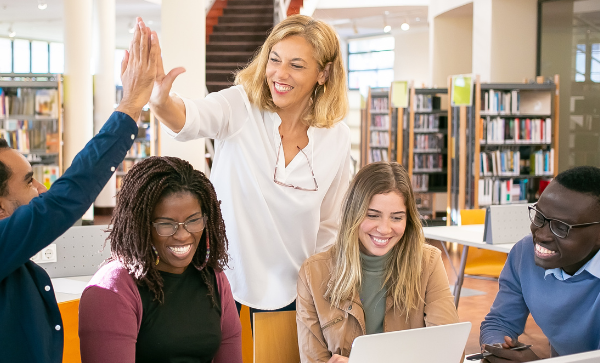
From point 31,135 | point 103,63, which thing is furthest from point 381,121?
point 31,135

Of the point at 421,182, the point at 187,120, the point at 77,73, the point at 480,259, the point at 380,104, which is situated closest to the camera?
the point at 187,120

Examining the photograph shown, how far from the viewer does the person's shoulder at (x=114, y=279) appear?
4.80 ft

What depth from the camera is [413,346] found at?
3.79ft

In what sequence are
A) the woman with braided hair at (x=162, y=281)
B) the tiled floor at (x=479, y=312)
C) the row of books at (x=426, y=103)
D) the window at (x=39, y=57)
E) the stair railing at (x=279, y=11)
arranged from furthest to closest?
the window at (x=39, y=57) → the row of books at (x=426, y=103) → the stair railing at (x=279, y=11) → the tiled floor at (x=479, y=312) → the woman with braided hair at (x=162, y=281)

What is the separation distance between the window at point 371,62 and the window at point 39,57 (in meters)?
8.07

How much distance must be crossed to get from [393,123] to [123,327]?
8.17 metres

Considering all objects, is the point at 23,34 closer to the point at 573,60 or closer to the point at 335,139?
the point at 573,60

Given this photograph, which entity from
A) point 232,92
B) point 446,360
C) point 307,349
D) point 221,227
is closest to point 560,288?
point 446,360

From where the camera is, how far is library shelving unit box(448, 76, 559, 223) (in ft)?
25.3

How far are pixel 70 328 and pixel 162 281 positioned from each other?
58cm

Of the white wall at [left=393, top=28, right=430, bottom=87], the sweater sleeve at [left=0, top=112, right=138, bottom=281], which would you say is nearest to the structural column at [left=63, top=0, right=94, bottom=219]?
the sweater sleeve at [left=0, top=112, right=138, bottom=281]

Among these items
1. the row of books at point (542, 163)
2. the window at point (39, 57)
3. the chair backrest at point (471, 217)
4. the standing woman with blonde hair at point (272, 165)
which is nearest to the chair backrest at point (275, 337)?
the standing woman with blonde hair at point (272, 165)

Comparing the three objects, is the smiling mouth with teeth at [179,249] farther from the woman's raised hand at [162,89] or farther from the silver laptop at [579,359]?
the silver laptop at [579,359]

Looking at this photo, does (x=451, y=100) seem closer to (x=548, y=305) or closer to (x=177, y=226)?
(x=548, y=305)
